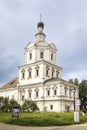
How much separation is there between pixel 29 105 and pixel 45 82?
30.9 feet

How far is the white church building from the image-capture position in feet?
177

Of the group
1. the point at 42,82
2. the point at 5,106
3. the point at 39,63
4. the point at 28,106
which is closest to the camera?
the point at 5,106

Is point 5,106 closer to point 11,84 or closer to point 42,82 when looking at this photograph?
point 42,82

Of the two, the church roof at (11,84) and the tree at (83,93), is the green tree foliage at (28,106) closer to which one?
the church roof at (11,84)

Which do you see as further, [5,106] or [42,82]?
[42,82]

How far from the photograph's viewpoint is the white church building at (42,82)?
5381cm

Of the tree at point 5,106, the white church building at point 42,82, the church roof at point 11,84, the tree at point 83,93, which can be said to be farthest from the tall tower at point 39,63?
the tree at point 5,106

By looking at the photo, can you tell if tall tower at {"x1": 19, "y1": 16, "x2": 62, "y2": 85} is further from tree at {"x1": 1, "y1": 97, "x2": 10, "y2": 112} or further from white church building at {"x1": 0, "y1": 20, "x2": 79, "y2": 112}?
tree at {"x1": 1, "y1": 97, "x2": 10, "y2": 112}

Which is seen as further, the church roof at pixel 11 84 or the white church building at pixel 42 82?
the church roof at pixel 11 84

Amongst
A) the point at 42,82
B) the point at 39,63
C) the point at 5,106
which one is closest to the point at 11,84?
the point at 39,63

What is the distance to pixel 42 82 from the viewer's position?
56.0 m

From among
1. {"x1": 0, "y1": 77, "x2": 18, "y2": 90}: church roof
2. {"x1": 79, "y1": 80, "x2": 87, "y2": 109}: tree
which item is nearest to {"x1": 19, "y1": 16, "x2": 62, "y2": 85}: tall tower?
{"x1": 0, "y1": 77, "x2": 18, "y2": 90}: church roof

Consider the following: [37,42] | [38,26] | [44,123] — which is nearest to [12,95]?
[37,42]

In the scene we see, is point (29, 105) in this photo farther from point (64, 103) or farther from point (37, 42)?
point (37, 42)
